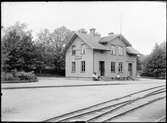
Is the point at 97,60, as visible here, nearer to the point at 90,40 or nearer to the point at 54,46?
the point at 90,40

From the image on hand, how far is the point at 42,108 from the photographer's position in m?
9.59

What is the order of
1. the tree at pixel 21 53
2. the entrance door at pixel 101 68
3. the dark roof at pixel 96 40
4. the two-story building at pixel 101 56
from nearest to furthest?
the tree at pixel 21 53 < the dark roof at pixel 96 40 < the two-story building at pixel 101 56 < the entrance door at pixel 101 68

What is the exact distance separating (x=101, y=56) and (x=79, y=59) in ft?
9.10

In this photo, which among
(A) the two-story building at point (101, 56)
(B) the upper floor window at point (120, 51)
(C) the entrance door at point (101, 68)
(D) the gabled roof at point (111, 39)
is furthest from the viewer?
(C) the entrance door at point (101, 68)

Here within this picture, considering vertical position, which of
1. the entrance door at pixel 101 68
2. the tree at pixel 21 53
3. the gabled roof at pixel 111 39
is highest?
the gabled roof at pixel 111 39

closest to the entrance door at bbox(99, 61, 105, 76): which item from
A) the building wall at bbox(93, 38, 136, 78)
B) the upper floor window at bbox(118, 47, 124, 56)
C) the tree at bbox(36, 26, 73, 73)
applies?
the building wall at bbox(93, 38, 136, 78)

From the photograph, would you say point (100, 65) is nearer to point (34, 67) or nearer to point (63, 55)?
point (63, 55)

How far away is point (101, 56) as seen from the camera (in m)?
29.7

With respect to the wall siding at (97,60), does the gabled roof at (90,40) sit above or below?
above

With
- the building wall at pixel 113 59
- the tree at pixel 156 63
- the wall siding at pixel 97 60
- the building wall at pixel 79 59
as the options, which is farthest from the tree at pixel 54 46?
the tree at pixel 156 63

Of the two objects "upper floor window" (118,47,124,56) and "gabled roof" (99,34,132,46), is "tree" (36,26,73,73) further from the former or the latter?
"upper floor window" (118,47,124,56)

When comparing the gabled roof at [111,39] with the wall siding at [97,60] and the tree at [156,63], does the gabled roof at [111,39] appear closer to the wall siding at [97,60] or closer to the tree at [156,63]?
the wall siding at [97,60]

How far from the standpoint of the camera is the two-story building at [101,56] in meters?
29.0

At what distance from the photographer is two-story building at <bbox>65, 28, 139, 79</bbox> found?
2905 cm
